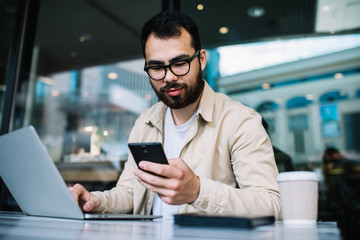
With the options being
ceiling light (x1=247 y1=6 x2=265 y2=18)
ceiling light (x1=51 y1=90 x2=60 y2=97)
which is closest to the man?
ceiling light (x1=247 y1=6 x2=265 y2=18)

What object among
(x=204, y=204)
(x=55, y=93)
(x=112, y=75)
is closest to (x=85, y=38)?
(x=112, y=75)

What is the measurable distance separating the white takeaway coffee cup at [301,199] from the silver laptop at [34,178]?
384 millimetres

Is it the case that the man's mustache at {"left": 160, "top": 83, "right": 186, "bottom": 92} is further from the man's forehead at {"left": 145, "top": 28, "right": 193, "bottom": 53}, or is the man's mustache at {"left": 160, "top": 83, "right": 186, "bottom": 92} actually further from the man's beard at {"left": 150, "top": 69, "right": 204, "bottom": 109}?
the man's forehead at {"left": 145, "top": 28, "right": 193, "bottom": 53}

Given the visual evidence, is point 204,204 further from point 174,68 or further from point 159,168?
point 174,68

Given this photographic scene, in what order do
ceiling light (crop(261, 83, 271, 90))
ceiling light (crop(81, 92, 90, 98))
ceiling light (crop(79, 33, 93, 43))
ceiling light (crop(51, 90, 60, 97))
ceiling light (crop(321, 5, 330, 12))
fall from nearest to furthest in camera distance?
ceiling light (crop(321, 5, 330, 12)) → ceiling light (crop(261, 83, 271, 90)) → ceiling light (crop(79, 33, 93, 43)) → ceiling light (crop(51, 90, 60, 97)) → ceiling light (crop(81, 92, 90, 98))

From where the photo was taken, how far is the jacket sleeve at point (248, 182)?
86 centimetres

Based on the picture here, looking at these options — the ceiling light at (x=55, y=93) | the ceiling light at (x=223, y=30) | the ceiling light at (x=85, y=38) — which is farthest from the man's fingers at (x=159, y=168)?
the ceiling light at (x=55, y=93)

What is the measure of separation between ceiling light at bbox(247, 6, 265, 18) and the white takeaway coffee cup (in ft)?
9.58

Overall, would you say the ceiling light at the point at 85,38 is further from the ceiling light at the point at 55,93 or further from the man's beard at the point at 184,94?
the man's beard at the point at 184,94

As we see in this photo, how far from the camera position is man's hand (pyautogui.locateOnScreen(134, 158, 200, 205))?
0.73m

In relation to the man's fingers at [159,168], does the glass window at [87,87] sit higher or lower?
higher

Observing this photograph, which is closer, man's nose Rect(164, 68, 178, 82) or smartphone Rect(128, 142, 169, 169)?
smartphone Rect(128, 142, 169, 169)

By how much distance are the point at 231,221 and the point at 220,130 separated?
730 millimetres

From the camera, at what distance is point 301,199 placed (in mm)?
692
